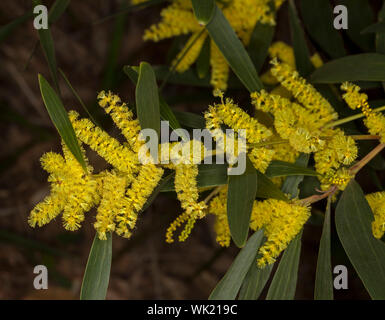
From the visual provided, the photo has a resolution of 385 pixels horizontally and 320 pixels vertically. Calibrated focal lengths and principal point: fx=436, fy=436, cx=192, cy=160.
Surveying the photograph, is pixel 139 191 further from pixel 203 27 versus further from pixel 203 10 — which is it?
pixel 203 27

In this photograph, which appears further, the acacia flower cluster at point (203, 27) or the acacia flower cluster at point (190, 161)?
the acacia flower cluster at point (203, 27)

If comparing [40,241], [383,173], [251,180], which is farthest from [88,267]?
[40,241]

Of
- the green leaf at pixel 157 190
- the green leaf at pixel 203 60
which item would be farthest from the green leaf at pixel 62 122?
the green leaf at pixel 203 60

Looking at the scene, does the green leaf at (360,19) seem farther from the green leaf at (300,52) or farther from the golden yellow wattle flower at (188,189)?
the golden yellow wattle flower at (188,189)

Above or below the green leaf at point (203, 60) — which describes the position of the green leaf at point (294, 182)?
below

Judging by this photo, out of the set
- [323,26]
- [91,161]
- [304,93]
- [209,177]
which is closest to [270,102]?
[304,93]

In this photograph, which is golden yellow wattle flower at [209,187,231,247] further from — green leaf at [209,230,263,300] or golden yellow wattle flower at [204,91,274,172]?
golden yellow wattle flower at [204,91,274,172]
